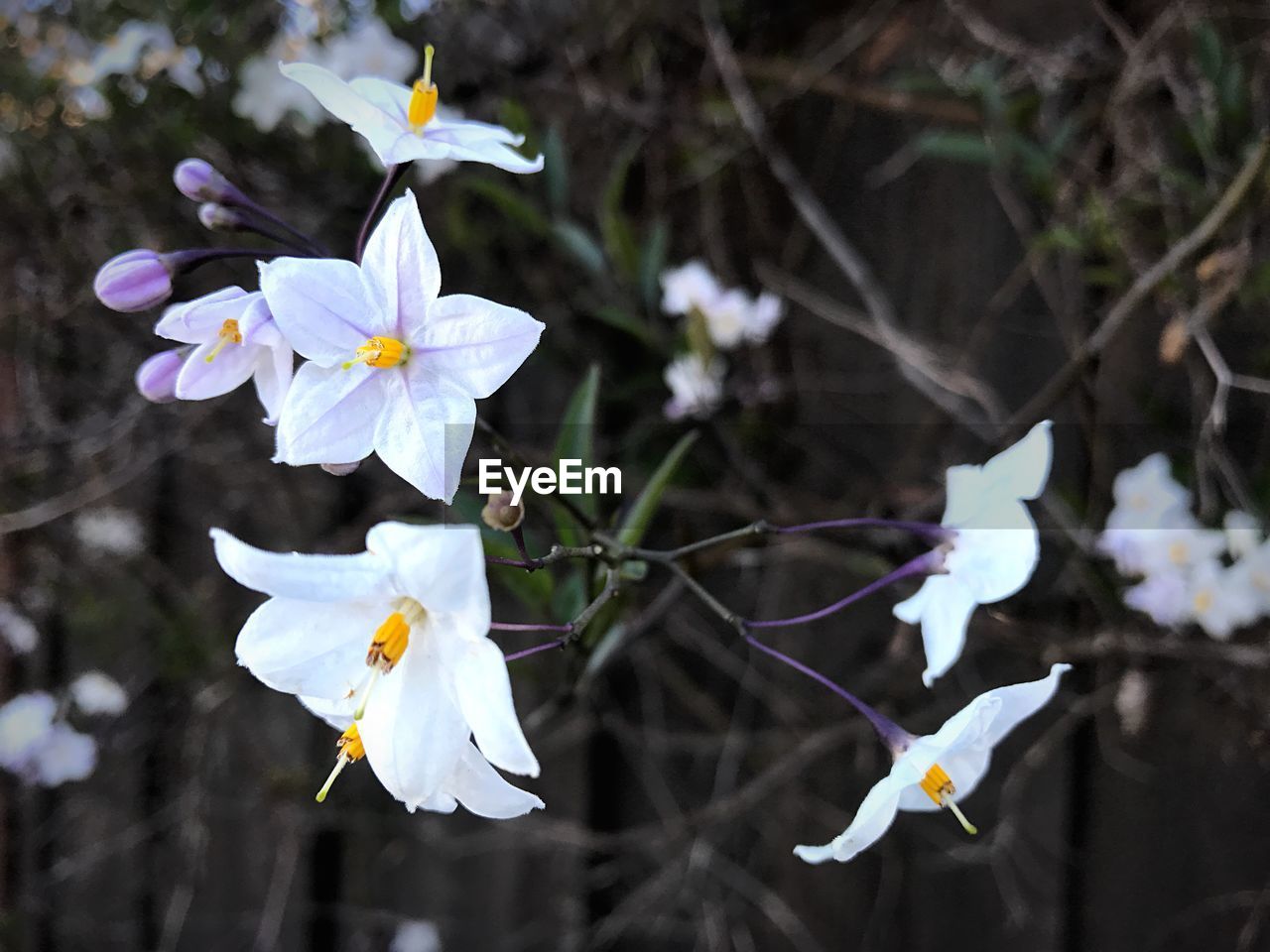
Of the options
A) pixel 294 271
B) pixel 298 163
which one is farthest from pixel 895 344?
pixel 298 163

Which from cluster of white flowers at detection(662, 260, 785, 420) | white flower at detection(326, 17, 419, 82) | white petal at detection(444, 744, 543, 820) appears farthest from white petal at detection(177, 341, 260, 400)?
white flower at detection(326, 17, 419, 82)

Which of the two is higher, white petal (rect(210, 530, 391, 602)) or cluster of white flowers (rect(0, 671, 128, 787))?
white petal (rect(210, 530, 391, 602))

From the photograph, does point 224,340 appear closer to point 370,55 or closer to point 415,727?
point 415,727

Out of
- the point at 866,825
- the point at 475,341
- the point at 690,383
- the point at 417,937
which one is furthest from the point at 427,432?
the point at 417,937

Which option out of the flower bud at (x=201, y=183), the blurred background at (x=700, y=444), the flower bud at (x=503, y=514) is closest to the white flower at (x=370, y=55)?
the blurred background at (x=700, y=444)

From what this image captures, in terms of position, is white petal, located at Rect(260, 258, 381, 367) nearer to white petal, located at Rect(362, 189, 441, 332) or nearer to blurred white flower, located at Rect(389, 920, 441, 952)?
white petal, located at Rect(362, 189, 441, 332)

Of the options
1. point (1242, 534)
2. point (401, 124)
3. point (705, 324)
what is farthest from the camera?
point (705, 324)
